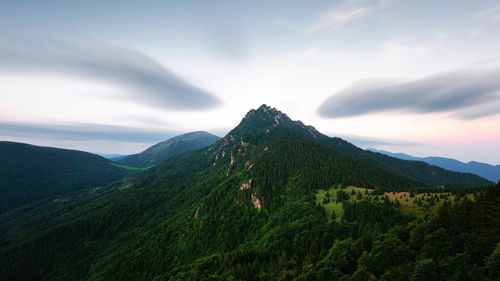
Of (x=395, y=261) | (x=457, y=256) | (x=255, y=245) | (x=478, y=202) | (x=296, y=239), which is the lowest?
(x=255, y=245)

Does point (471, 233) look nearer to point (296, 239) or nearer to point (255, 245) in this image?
point (296, 239)

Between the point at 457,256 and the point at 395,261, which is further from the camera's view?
the point at 395,261

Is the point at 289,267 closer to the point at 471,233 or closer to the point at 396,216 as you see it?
the point at 396,216

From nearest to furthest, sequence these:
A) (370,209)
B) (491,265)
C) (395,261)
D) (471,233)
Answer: (491,265) → (471,233) → (395,261) → (370,209)

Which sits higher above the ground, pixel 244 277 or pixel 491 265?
pixel 491 265

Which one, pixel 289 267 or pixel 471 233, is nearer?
pixel 471 233

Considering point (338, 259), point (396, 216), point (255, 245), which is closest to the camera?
point (338, 259)

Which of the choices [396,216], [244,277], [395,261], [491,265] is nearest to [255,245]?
[244,277]

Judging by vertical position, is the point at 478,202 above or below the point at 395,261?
above

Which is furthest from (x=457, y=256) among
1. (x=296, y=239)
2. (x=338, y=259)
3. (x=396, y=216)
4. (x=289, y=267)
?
(x=296, y=239)
